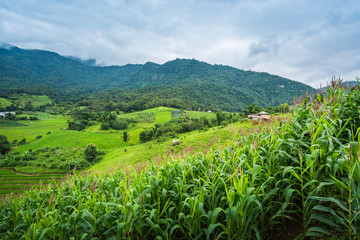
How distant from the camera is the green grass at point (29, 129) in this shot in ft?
288

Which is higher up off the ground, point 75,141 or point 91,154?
point 75,141

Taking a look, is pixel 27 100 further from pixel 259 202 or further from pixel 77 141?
pixel 259 202

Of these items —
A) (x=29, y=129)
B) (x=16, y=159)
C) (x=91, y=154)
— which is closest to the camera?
(x=16, y=159)

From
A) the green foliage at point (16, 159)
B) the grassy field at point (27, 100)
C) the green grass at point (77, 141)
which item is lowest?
the green foliage at point (16, 159)

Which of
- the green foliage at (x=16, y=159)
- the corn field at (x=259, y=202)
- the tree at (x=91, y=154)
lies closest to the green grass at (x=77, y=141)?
the green foliage at (x=16, y=159)

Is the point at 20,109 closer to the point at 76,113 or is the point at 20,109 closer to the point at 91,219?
the point at 76,113

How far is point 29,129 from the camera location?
99438 mm

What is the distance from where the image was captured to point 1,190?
37.3 metres

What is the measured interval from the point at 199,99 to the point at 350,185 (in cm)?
19470

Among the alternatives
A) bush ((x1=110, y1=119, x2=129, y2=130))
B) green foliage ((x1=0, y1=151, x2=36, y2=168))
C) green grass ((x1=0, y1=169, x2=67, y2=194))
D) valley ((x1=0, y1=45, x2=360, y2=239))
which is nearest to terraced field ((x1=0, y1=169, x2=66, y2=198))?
green grass ((x1=0, y1=169, x2=67, y2=194))

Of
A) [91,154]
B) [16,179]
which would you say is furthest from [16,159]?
[91,154]

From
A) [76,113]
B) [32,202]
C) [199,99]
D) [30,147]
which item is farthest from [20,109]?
[32,202]

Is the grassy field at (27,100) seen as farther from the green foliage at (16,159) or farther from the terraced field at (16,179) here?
the terraced field at (16,179)

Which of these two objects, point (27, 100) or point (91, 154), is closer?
point (91, 154)
